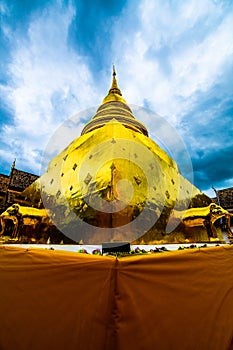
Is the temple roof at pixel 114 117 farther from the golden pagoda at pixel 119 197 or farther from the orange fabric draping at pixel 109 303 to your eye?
the orange fabric draping at pixel 109 303

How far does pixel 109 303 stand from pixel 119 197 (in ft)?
4.74

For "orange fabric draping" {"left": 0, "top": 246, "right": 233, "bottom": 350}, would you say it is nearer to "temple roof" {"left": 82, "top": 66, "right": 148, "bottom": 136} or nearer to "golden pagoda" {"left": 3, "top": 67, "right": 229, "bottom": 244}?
"golden pagoda" {"left": 3, "top": 67, "right": 229, "bottom": 244}

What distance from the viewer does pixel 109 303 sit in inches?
44.1

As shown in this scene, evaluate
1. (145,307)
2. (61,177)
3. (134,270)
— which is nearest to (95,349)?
(145,307)

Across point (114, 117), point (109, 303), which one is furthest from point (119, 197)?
point (114, 117)

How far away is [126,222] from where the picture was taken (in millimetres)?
2385

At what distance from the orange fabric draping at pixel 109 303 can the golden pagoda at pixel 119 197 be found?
3.20 feet

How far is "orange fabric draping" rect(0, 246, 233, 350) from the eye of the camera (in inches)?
43.4

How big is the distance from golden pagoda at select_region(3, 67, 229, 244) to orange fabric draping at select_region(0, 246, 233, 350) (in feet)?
3.20

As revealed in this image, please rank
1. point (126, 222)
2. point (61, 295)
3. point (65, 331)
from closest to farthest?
1. point (65, 331)
2. point (61, 295)
3. point (126, 222)

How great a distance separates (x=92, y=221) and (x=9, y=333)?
1.32 metres

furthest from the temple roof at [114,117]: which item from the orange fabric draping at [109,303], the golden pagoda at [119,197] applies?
the orange fabric draping at [109,303]

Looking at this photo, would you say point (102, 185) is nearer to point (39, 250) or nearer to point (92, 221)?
point (92, 221)

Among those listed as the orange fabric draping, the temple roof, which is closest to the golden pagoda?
the orange fabric draping
